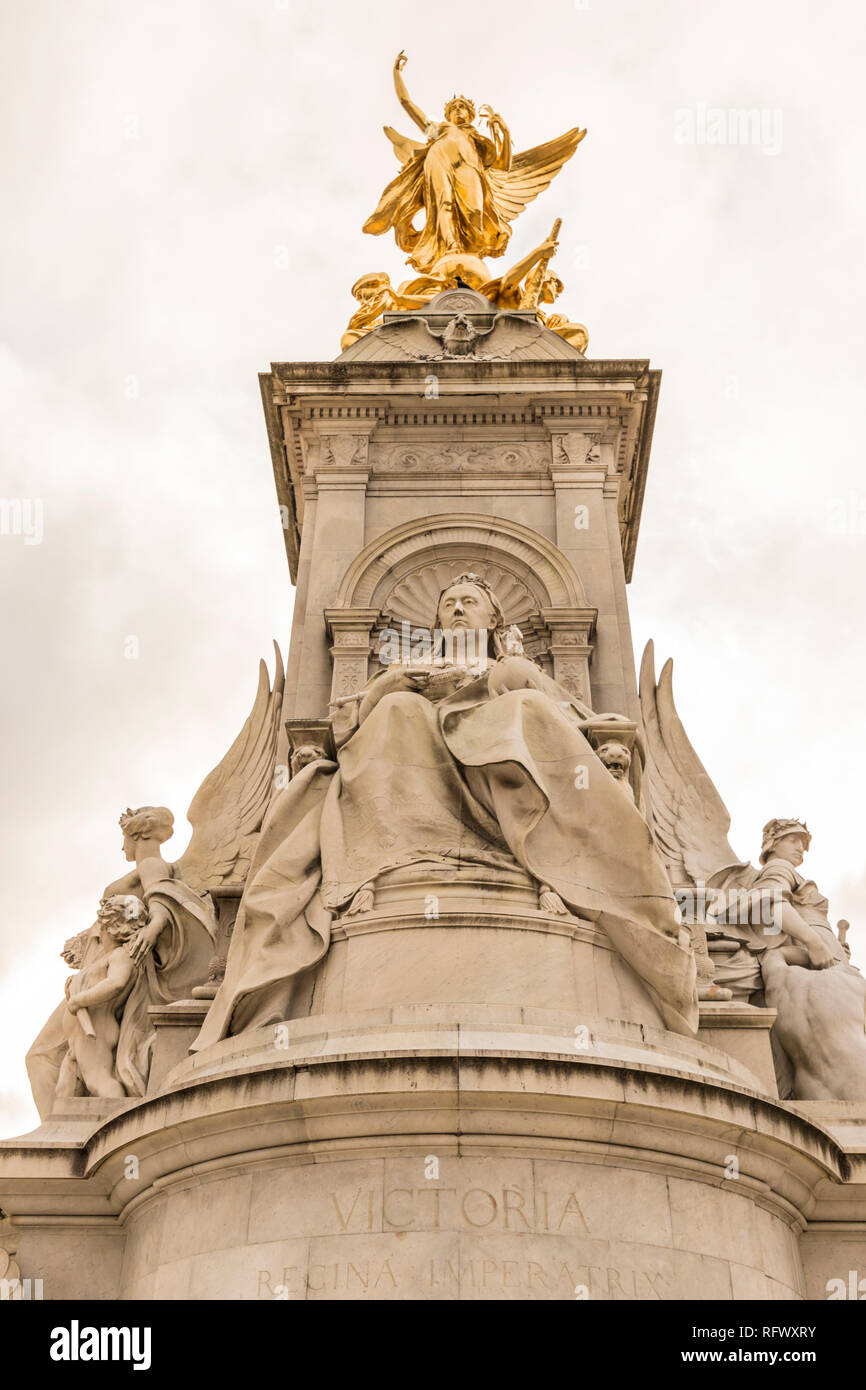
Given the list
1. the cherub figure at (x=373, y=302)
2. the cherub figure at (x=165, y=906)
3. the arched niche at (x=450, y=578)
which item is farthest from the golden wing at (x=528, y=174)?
the cherub figure at (x=165, y=906)

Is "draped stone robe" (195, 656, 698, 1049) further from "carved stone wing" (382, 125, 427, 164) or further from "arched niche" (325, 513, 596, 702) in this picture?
"carved stone wing" (382, 125, 427, 164)

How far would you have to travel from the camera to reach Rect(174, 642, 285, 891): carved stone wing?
14.2m

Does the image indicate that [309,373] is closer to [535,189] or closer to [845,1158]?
[535,189]

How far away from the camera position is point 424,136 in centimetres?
2089

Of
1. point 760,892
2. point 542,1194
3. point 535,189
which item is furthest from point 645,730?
point 535,189

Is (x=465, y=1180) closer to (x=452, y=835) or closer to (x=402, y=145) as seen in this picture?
(x=452, y=835)

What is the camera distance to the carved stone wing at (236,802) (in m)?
14.2

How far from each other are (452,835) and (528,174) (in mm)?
12856

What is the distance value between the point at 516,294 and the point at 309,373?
3637mm

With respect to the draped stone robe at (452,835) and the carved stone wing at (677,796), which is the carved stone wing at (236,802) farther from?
the carved stone wing at (677,796)

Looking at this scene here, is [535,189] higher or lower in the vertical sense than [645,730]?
higher

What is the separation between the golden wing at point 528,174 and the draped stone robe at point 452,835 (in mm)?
10844

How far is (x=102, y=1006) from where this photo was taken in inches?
488
